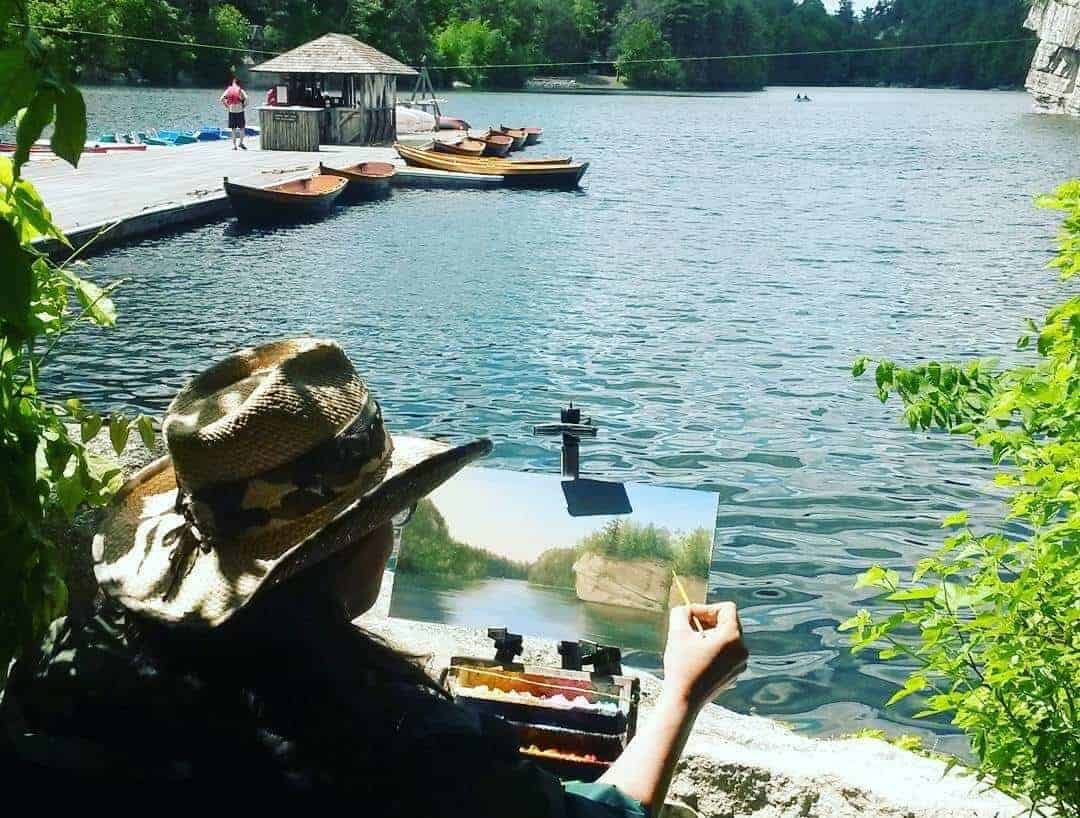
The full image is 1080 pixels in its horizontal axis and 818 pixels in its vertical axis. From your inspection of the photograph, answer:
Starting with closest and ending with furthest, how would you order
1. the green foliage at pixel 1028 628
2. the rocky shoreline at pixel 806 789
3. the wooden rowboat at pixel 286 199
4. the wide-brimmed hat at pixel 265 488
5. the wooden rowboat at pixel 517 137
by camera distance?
1. the wide-brimmed hat at pixel 265 488
2. the green foliage at pixel 1028 628
3. the rocky shoreline at pixel 806 789
4. the wooden rowboat at pixel 286 199
5. the wooden rowboat at pixel 517 137

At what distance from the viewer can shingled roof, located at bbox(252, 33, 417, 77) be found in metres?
38.2

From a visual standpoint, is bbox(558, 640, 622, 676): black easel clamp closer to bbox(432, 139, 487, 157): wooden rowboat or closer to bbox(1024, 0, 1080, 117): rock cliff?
bbox(432, 139, 487, 157): wooden rowboat

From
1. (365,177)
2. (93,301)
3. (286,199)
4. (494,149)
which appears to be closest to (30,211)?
(93,301)

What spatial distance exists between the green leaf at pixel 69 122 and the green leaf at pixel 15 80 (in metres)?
0.03

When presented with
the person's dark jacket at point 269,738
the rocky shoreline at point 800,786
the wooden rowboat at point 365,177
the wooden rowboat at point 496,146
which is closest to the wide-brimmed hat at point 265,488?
the person's dark jacket at point 269,738

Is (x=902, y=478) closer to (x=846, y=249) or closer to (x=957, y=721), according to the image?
(x=957, y=721)

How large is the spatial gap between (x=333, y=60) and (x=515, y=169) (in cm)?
840

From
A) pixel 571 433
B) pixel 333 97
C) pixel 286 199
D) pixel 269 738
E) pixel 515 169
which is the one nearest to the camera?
pixel 269 738

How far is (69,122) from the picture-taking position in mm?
1505

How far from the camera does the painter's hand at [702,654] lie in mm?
2205

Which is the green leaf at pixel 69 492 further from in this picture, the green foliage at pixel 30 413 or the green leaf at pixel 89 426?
the green leaf at pixel 89 426

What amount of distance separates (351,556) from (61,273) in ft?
5.38

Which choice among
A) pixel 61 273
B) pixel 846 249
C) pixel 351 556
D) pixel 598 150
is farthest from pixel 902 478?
pixel 598 150

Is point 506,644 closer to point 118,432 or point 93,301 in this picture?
point 118,432
